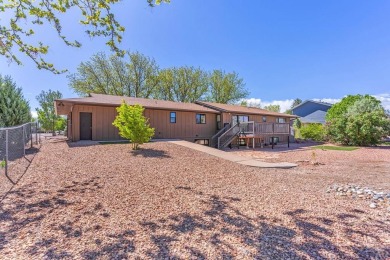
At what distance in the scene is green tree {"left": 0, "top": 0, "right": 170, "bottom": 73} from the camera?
6.21 meters

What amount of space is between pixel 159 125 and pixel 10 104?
9.14 m

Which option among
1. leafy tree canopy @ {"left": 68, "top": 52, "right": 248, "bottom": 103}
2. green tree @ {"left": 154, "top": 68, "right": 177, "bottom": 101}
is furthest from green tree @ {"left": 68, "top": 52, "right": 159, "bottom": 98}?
green tree @ {"left": 154, "top": 68, "right": 177, "bottom": 101}

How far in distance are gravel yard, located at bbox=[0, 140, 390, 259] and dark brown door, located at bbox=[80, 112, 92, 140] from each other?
7167 mm

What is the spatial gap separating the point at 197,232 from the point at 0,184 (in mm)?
5490

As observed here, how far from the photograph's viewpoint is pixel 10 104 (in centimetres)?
1181

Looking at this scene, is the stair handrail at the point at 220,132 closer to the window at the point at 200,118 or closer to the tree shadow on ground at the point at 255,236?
the window at the point at 200,118

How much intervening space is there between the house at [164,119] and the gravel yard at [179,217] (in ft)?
23.7

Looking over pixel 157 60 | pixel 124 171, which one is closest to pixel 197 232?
pixel 124 171

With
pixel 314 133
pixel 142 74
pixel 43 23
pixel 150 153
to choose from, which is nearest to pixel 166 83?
pixel 142 74

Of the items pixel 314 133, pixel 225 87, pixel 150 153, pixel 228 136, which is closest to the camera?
pixel 150 153

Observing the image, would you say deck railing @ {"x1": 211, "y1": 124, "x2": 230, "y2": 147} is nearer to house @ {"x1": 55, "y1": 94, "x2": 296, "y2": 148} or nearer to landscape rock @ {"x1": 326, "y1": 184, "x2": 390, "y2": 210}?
house @ {"x1": 55, "y1": 94, "x2": 296, "y2": 148}

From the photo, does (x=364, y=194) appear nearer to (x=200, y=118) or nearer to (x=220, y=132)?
(x=220, y=132)

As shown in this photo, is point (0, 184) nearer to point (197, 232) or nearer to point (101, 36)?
point (101, 36)

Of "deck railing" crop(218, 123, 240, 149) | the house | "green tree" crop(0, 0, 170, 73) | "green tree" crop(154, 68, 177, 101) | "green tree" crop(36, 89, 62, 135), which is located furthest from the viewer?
"green tree" crop(154, 68, 177, 101)
